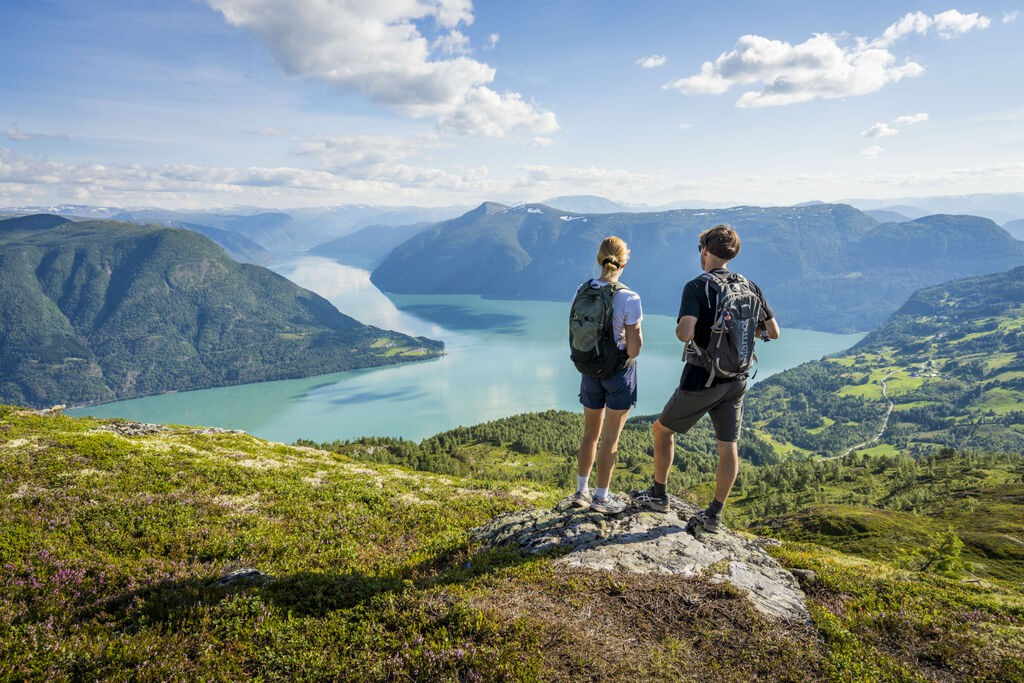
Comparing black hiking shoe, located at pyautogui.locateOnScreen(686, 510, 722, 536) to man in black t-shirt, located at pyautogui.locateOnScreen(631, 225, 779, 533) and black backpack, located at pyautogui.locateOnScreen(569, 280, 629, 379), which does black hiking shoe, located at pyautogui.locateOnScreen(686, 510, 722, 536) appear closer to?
man in black t-shirt, located at pyautogui.locateOnScreen(631, 225, 779, 533)

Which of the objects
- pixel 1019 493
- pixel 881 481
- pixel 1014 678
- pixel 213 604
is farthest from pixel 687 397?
pixel 881 481

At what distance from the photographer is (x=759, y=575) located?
849 centimetres

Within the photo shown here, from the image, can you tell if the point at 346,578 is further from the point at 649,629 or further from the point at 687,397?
the point at 687,397

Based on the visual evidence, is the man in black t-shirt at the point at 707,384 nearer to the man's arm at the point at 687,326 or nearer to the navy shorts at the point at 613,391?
the man's arm at the point at 687,326

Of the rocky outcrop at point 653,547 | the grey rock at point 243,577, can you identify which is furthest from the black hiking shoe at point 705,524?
the grey rock at point 243,577

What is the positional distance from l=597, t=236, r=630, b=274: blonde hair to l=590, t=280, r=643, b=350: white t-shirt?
0.52 meters

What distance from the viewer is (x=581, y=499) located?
421 inches

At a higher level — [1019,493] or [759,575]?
[759,575]

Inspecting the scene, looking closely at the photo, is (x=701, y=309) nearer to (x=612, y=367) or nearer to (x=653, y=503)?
(x=612, y=367)

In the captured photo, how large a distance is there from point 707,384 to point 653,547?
328cm

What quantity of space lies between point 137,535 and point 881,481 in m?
146

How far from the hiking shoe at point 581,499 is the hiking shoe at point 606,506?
0.24 m

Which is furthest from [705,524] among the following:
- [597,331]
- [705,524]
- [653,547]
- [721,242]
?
[721,242]

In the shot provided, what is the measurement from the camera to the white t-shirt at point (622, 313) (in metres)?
8.64
